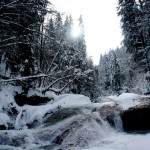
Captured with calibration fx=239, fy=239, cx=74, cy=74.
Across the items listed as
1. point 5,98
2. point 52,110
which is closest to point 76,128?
point 52,110

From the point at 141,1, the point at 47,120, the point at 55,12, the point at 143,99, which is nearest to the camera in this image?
the point at 55,12

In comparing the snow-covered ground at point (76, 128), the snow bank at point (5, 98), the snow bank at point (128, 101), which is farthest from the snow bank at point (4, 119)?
the snow bank at point (128, 101)

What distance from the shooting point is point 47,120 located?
1056cm

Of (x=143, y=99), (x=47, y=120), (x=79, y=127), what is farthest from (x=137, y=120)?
(x=47, y=120)

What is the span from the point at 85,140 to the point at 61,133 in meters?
1.14

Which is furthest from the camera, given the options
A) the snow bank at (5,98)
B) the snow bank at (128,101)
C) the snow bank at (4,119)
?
the snow bank at (128,101)

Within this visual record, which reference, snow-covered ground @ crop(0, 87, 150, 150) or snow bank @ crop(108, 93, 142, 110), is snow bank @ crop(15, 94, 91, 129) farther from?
snow bank @ crop(108, 93, 142, 110)

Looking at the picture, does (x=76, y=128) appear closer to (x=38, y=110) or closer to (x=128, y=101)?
(x=38, y=110)

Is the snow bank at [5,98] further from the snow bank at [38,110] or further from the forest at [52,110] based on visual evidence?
the snow bank at [38,110]

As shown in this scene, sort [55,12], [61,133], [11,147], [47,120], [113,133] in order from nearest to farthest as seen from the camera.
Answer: [55,12]
[11,147]
[61,133]
[113,133]
[47,120]

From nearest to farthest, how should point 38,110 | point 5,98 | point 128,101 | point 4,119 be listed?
point 4,119, point 5,98, point 38,110, point 128,101

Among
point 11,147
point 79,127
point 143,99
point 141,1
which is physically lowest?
point 11,147

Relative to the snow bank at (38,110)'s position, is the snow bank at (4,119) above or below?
below

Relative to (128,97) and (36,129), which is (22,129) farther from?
(128,97)
